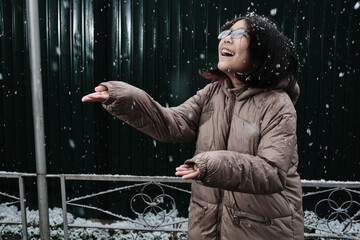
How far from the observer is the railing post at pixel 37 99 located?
264 centimetres

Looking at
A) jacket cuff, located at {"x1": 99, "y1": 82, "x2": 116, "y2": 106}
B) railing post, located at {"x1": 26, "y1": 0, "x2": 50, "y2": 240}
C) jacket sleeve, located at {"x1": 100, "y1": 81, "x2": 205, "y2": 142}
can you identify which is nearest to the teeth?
jacket sleeve, located at {"x1": 100, "y1": 81, "x2": 205, "y2": 142}

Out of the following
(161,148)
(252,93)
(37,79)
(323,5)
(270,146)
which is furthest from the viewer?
(161,148)

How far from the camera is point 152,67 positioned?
13.6 ft

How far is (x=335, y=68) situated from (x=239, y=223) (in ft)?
11.1

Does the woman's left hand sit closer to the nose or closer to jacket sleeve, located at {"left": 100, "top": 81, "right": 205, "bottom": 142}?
jacket sleeve, located at {"left": 100, "top": 81, "right": 205, "bottom": 142}

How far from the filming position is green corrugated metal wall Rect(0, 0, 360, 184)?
3975 mm

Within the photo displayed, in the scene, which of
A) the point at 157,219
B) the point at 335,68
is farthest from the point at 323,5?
the point at 157,219

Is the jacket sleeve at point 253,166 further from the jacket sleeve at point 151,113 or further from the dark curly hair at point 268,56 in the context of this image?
the jacket sleeve at point 151,113

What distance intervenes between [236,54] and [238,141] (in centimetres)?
45

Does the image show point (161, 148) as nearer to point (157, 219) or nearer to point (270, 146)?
point (157, 219)

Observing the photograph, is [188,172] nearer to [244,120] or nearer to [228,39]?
[244,120]

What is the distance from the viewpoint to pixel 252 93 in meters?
1.46

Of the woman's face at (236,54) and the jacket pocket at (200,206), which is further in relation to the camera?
the jacket pocket at (200,206)

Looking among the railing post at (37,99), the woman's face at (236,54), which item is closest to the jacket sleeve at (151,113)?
the woman's face at (236,54)
